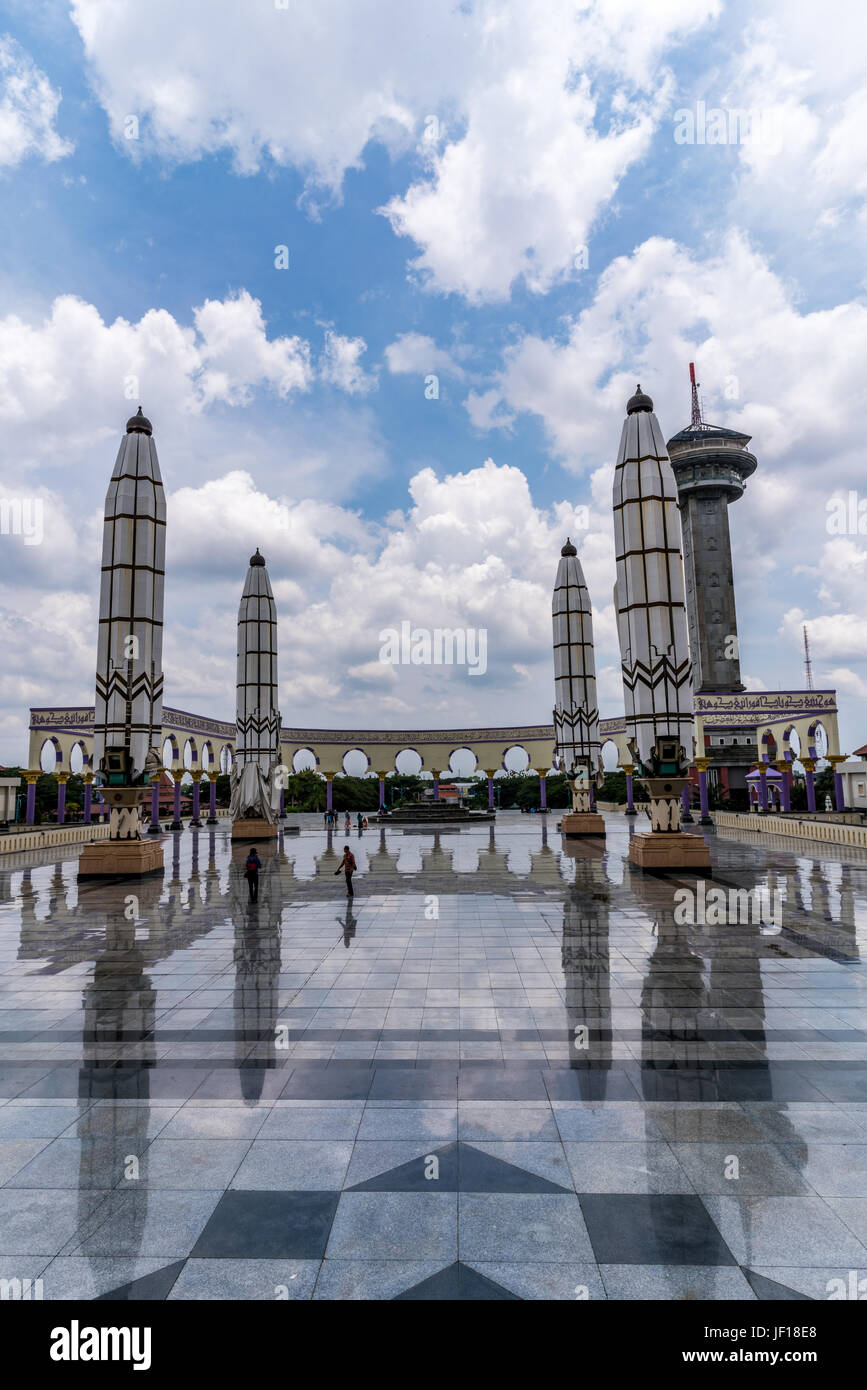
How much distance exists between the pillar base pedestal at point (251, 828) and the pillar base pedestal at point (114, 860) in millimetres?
10710

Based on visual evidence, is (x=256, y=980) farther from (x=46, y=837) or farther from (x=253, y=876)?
(x=46, y=837)

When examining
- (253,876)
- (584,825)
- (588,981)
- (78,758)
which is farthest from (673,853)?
(78,758)

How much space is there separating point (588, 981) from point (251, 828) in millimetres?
24162

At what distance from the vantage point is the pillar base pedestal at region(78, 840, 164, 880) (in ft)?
65.2

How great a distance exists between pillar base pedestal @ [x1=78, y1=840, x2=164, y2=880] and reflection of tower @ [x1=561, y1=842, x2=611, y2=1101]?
1234 cm

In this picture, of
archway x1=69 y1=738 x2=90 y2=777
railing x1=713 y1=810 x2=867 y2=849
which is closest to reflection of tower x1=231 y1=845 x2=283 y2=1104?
railing x1=713 y1=810 x2=867 y2=849

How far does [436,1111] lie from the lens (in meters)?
5.90

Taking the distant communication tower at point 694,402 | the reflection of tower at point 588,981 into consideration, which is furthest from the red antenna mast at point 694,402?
the reflection of tower at point 588,981

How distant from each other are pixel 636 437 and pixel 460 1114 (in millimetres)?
20559

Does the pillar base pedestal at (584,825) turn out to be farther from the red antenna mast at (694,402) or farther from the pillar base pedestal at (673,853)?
the red antenna mast at (694,402)

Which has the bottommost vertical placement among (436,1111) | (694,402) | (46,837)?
(436,1111)
